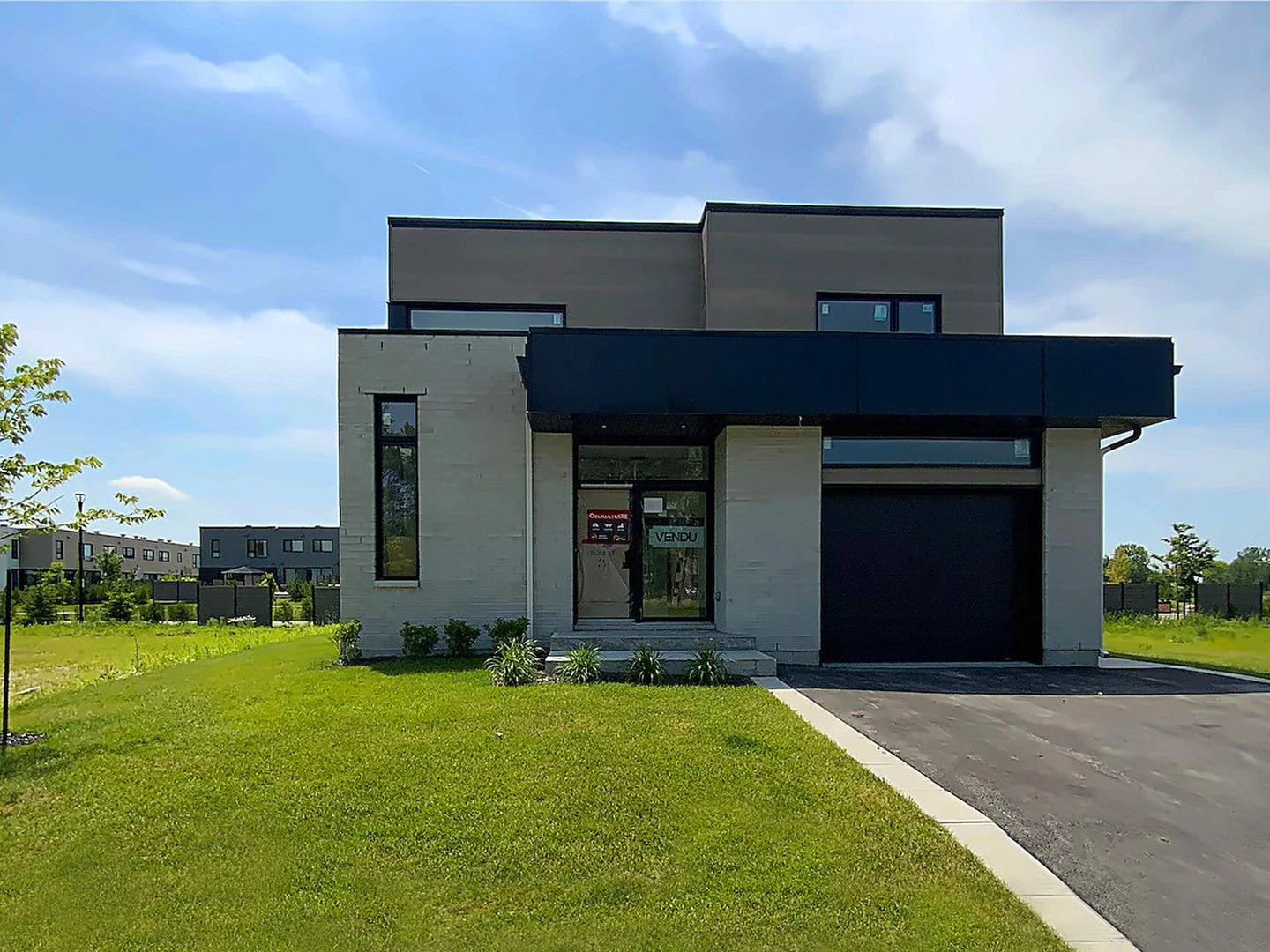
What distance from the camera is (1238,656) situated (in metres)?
15.5

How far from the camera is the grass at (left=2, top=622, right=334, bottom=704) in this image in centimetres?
1399

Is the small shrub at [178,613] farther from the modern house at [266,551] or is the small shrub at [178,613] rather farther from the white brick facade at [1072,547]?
the modern house at [266,551]

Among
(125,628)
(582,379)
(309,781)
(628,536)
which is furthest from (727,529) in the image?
(125,628)

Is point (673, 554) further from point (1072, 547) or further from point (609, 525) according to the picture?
point (1072, 547)

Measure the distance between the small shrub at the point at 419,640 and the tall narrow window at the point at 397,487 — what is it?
91 centimetres

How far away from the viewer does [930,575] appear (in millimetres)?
12898

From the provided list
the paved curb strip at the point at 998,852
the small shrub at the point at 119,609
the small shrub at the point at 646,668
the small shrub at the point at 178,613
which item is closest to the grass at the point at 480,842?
the paved curb strip at the point at 998,852

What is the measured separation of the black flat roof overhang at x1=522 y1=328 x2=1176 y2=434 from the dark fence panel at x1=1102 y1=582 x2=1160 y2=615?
14.9 m

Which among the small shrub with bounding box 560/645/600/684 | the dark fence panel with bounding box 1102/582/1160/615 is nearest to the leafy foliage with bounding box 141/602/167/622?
the small shrub with bounding box 560/645/600/684

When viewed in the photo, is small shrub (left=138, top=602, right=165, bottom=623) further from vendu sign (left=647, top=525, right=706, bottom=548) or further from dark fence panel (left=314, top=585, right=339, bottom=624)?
vendu sign (left=647, top=525, right=706, bottom=548)

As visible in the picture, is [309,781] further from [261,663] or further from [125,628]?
[125,628]

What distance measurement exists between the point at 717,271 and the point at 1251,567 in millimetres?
49841

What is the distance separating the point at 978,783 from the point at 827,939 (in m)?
3.07

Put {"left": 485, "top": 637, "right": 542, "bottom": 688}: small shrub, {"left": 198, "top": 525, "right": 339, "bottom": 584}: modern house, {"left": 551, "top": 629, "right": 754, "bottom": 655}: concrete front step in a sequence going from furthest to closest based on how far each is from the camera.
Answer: {"left": 198, "top": 525, "right": 339, "bottom": 584}: modern house → {"left": 551, "top": 629, "right": 754, "bottom": 655}: concrete front step → {"left": 485, "top": 637, "right": 542, "bottom": 688}: small shrub
